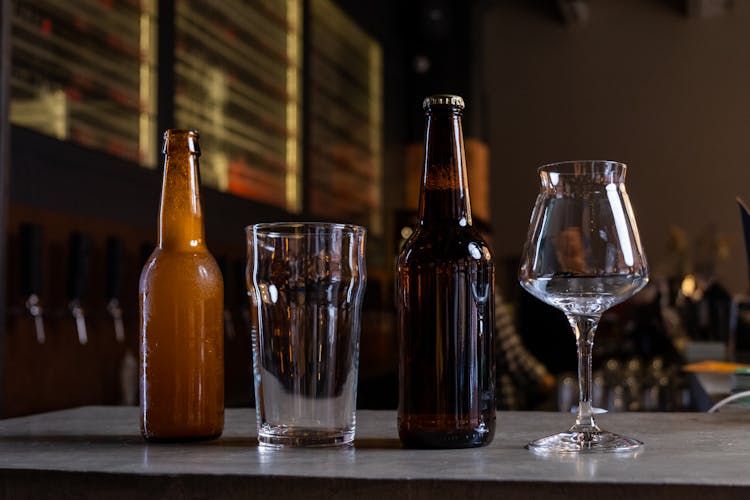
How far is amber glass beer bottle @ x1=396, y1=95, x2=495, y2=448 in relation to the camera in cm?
75

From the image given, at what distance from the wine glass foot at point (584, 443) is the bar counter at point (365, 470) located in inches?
0.6

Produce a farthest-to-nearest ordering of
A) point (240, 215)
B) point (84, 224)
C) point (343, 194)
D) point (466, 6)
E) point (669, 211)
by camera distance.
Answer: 1. point (669, 211)
2. point (466, 6)
3. point (343, 194)
4. point (240, 215)
5. point (84, 224)

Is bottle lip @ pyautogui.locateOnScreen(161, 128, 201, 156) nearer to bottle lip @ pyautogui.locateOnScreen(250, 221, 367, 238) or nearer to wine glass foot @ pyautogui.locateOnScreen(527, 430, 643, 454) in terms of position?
bottle lip @ pyautogui.locateOnScreen(250, 221, 367, 238)

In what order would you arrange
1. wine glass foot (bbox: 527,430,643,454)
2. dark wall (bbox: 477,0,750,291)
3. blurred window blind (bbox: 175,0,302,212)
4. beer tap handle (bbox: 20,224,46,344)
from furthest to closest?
dark wall (bbox: 477,0,750,291)
blurred window blind (bbox: 175,0,302,212)
beer tap handle (bbox: 20,224,46,344)
wine glass foot (bbox: 527,430,643,454)

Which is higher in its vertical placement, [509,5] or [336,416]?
[509,5]

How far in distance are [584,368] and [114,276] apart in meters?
2.41

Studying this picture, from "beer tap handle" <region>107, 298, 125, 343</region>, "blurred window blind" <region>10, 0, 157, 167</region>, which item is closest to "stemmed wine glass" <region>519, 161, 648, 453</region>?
"blurred window blind" <region>10, 0, 157, 167</region>

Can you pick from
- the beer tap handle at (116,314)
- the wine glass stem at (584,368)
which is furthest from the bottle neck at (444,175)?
the beer tap handle at (116,314)

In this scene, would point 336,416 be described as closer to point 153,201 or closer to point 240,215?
point 153,201

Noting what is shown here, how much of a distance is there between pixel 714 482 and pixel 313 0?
474 cm

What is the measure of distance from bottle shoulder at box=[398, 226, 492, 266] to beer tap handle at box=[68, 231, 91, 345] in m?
2.16

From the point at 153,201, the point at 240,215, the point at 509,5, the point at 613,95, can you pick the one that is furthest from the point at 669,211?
the point at 153,201

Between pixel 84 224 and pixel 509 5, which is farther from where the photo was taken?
pixel 509 5

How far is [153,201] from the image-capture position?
3.38m
